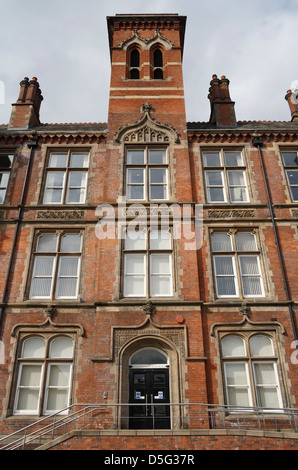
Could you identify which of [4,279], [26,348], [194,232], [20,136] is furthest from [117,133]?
[26,348]

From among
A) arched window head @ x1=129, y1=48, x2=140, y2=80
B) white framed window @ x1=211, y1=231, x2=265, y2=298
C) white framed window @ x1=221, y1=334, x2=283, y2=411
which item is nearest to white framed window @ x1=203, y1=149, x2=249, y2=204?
white framed window @ x1=211, y1=231, x2=265, y2=298

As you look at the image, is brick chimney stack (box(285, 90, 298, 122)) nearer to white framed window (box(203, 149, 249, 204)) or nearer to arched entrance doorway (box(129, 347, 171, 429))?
white framed window (box(203, 149, 249, 204))

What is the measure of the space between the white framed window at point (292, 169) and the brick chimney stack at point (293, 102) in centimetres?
473

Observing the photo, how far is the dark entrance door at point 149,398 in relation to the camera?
14.1 metres

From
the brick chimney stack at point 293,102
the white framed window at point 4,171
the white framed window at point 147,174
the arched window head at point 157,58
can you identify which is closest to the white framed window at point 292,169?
the brick chimney stack at point 293,102

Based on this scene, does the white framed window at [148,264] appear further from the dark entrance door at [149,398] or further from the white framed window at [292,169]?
the white framed window at [292,169]

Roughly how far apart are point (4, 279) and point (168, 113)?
1173 centimetres

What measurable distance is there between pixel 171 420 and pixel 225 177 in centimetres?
1112

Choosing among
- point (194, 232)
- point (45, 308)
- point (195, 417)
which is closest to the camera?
point (195, 417)

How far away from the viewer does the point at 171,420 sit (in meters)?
14.0

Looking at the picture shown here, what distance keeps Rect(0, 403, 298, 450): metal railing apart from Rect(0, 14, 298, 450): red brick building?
5 centimetres

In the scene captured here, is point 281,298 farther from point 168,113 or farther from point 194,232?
point 168,113

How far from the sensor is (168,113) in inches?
836

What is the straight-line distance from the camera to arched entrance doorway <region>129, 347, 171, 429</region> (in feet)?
46.3
